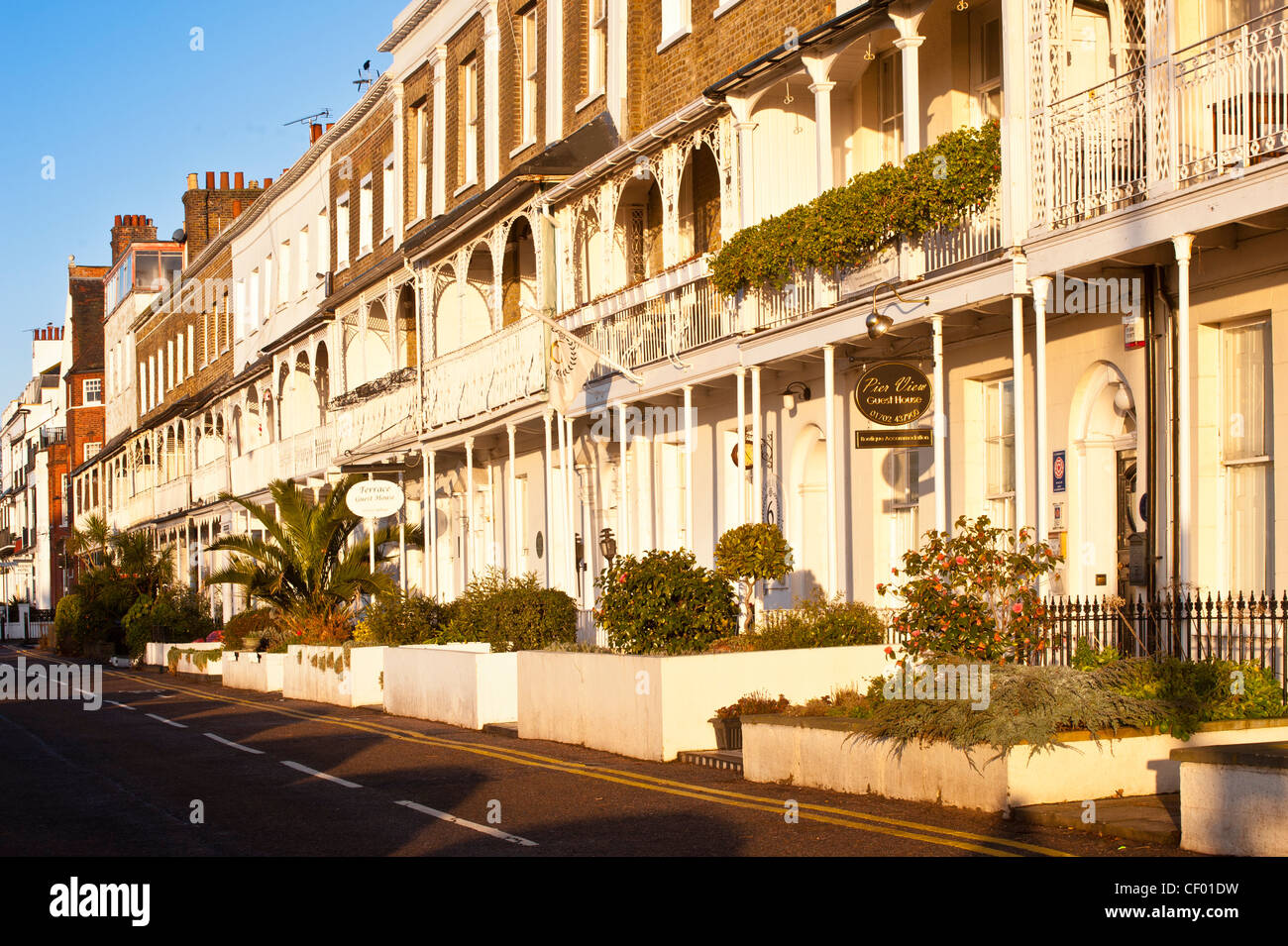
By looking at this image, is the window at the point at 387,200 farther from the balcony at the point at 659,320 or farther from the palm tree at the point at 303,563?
the balcony at the point at 659,320

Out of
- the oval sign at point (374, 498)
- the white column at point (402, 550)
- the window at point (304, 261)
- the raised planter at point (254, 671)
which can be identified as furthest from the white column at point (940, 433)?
the window at point (304, 261)

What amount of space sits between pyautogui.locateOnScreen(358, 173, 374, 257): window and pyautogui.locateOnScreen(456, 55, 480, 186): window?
5898mm

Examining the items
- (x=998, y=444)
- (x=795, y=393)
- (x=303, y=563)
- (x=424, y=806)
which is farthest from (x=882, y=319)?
(x=303, y=563)

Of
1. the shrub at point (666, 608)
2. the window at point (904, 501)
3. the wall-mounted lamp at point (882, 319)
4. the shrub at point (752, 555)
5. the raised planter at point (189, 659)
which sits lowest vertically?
the raised planter at point (189, 659)

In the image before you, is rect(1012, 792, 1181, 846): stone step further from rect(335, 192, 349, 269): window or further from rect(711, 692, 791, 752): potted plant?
rect(335, 192, 349, 269): window

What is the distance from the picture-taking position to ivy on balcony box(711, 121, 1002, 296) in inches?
567

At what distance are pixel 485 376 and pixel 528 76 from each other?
5399 mm

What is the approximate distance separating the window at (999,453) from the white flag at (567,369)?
6620mm

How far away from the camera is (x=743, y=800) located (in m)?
11.9

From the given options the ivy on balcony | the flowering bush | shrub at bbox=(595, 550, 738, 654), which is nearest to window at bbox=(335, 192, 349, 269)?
the ivy on balcony

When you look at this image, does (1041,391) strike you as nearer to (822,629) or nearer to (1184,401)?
(1184,401)

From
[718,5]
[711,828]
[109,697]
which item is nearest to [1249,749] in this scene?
[711,828]

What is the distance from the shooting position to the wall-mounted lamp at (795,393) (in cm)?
1931

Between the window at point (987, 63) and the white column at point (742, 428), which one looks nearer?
the window at point (987, 63)
